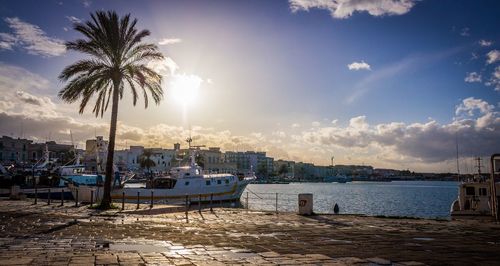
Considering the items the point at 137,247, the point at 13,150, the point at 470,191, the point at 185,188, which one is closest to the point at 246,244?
the point at 137,247

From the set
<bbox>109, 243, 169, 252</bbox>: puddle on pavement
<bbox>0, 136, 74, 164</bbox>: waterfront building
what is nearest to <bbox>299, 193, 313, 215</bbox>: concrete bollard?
<bbox>109, 243, 169, 252</bbox>: puddle on pavement

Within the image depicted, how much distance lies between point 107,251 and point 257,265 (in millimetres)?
3205

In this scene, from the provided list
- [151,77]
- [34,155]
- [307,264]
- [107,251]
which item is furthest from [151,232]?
[34,155]

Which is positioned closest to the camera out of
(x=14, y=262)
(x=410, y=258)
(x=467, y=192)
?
(x=14, y=262)

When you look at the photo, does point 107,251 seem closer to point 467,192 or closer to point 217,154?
point 467,192

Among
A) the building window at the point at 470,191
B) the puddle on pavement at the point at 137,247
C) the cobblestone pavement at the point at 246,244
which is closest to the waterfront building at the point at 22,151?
the building window at the point at 470,191

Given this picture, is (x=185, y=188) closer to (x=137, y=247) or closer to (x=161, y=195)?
(x=161, y=195)

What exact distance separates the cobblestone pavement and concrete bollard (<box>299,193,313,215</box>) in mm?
4323

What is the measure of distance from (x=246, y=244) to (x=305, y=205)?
949 cm

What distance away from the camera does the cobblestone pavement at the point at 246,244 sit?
24.9ft

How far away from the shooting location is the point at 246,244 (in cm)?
972

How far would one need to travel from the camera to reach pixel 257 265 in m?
7.14

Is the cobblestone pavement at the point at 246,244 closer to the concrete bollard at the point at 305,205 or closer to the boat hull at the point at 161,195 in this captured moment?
the concrete bollard at the point at 305,205

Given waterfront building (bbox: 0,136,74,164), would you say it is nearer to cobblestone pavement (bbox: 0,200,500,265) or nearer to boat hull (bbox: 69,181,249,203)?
boat hull (bbox: 69,181,249,203)
